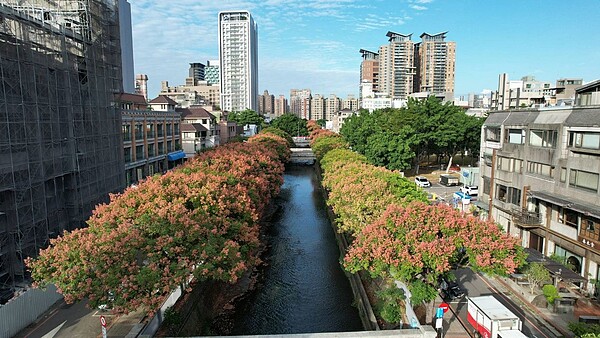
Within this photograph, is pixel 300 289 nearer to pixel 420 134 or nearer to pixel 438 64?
pixel 420 134

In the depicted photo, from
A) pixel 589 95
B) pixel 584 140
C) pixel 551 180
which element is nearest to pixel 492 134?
pixel 551 180

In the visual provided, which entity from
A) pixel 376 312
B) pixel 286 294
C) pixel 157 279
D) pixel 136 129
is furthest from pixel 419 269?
pixel 136 129

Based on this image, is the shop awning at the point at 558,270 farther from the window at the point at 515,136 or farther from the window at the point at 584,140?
the window at the point at 515,136

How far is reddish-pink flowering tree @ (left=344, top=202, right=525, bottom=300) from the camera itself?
16078mm

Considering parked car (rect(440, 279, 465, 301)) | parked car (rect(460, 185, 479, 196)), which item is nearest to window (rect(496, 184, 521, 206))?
parked car (rect(440, 279, 465, 301))

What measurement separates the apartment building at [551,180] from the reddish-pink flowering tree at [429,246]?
24.1ft

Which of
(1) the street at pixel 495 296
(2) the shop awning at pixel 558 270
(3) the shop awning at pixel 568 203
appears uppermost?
(3) the shop awning at pixel 568 203

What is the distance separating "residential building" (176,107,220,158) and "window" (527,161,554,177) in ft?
173

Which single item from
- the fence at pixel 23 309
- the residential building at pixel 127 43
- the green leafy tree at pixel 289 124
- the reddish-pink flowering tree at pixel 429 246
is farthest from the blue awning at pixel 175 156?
the green leafy tree at pixel 289 124

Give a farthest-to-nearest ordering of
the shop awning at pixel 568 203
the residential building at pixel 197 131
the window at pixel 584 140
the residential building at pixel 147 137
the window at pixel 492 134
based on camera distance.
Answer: the residential building at pixel 197 131, the residential building at pixel 147 137, the window at pixel 492 134, the window at pixel 584 140, the shop awning at pixel 568 203

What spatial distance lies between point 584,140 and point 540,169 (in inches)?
165

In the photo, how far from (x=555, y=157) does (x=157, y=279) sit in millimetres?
24429

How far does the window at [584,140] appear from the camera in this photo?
73.1 feet

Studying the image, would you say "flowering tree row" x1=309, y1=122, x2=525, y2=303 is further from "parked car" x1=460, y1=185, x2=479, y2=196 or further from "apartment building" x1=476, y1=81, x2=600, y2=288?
"parked car" x1=460, y1=185, x2=479, y2=196
